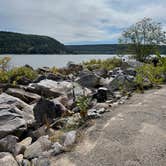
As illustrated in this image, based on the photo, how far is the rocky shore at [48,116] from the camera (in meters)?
5.08

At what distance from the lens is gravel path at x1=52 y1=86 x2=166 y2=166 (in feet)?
14.8

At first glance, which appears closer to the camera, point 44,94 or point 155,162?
point 155,162

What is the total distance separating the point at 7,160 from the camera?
4812 mm

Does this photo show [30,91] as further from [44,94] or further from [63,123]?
[63,123]

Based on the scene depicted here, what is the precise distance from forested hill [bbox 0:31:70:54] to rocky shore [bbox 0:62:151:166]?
2799cm

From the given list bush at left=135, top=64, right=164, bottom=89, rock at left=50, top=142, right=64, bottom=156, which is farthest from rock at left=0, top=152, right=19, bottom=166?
bush at left=135, top=64, right=164, bottom=89

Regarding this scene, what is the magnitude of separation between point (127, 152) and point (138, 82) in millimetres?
5735

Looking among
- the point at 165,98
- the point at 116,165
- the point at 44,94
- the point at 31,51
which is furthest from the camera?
the point at 31,51

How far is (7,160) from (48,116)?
8.66 ft

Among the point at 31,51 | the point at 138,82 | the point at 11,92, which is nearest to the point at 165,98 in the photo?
the point at 138,82

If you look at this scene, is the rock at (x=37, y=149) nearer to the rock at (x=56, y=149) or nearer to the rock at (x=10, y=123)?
the rock at (x=56, y=149)

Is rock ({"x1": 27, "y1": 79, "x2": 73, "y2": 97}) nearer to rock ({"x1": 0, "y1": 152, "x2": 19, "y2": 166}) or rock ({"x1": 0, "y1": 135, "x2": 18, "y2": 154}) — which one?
rock ({"x1": 0, "y1": 135, "x2": 18, "y2": 154})

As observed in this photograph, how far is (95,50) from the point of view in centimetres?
4797

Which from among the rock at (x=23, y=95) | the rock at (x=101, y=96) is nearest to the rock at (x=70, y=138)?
the rock at (x=101, y=96)
